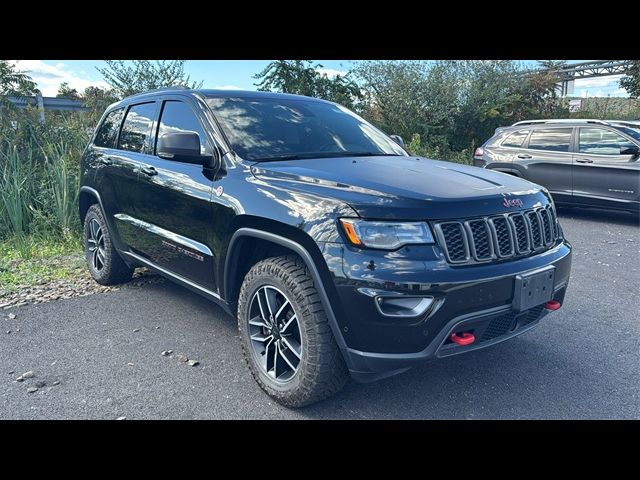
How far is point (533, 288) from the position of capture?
279 cm

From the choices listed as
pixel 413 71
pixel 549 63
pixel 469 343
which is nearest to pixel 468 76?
pixel 413 71

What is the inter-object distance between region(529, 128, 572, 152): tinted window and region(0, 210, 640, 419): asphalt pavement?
468 centimetres

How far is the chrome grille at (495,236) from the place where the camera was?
8.46ft

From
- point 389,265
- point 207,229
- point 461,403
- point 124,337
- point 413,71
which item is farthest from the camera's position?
point 413,71

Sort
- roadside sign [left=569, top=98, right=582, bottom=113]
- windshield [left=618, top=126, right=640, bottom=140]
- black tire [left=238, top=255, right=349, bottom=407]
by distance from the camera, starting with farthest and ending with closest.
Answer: roadside sign [left=569, top=98, right=582, bottom=113]
windshield [left=618, top=126, right=640, bottom=140]
black tire [left=238, top=255, right=349, bottom=407]

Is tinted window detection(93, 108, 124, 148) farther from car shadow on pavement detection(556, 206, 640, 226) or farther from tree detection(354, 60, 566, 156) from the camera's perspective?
tree detection(354, 60, 566, 156)

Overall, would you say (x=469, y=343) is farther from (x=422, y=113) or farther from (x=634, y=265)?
(x=422, y=113)

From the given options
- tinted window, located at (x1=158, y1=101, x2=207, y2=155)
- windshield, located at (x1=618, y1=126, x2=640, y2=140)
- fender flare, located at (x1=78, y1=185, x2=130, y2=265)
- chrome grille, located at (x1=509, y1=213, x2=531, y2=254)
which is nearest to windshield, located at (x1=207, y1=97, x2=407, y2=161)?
tinted window, located at (x1=158, y1=101, x2=207, y2=155)

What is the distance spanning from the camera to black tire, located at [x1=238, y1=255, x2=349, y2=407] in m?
2.70

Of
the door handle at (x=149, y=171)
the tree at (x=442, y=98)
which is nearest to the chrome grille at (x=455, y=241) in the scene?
the door handle at (x=149, y=171)

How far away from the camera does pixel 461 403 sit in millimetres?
3031

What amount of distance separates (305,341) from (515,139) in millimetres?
8068

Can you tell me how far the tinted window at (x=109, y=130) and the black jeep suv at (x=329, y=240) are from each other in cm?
86
